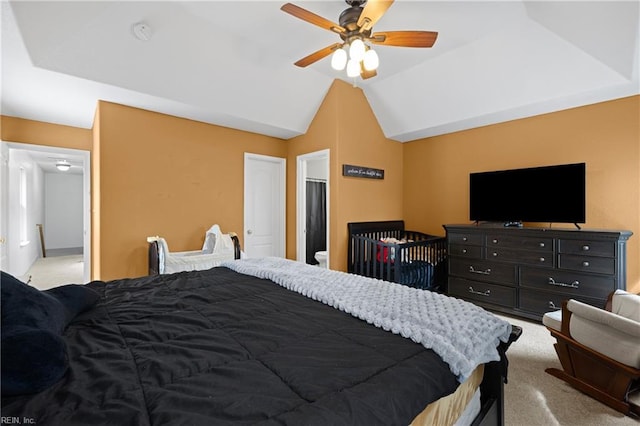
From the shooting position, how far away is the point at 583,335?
1985mm

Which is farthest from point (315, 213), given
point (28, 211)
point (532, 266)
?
point (28, 211)

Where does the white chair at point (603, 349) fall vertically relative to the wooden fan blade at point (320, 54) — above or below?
below

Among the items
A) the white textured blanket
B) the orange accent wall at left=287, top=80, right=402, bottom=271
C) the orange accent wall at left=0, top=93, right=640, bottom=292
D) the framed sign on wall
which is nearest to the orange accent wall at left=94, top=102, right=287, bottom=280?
the orange accent wall at left=0, top=93, right=640, bottom=292

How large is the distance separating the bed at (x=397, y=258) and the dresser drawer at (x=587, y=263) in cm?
138

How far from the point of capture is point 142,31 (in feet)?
8.41

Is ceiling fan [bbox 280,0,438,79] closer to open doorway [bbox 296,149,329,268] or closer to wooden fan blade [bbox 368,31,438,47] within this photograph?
wooden fan blade [bbox 368,31,438,47]

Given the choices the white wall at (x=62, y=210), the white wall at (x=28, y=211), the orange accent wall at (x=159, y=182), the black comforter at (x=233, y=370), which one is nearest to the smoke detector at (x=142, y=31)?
the orange accent wall at (x=159, y=182)

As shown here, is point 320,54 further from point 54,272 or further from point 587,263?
point 54,272

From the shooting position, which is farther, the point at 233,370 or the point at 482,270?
the point at 482,270

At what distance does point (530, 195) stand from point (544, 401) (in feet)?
7.71

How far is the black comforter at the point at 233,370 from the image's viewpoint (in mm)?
699

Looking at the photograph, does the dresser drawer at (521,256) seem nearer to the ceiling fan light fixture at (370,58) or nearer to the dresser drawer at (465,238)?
the dresser drawer at (465,238)

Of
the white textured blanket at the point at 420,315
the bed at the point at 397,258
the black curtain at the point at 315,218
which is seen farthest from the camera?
the black curtain at the point at 315,218

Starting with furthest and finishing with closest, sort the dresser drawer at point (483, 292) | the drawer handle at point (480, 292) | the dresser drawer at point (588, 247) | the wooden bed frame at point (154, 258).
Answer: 1. the drawer handle at point (480, 292)
2. the dresser drawer at point (483, 292)
3. the wooden bed frame at point (154, 258)
4. the dresser drawer at point (588, 247)
